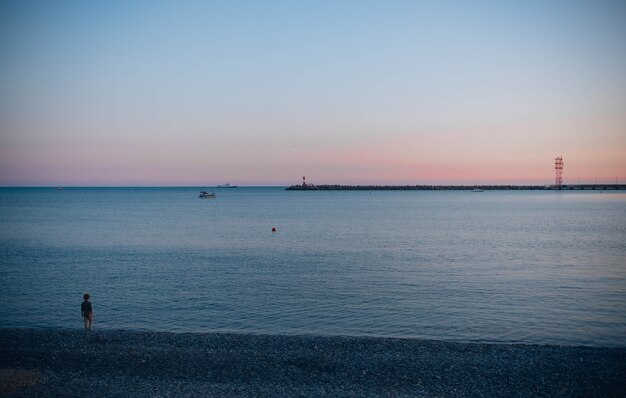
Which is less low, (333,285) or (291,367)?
(291,367)

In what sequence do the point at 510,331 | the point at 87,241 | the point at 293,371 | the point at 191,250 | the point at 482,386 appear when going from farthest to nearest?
the point at 87,241
the point at 191,250
the point at 510,331
the point at 293,371
the point at 482,386

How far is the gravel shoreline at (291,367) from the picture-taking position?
11.9m

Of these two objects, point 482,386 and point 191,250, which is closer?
point 482,386

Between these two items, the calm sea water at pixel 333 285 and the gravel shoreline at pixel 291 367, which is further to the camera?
the calm sea water at pixel 333 285

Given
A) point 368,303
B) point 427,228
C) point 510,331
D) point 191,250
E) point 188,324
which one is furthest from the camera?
point 427,228

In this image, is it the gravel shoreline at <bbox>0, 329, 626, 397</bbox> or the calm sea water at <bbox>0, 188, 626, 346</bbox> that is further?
the calm sea water at <bbox>0, 188, 626, 346</bbox>

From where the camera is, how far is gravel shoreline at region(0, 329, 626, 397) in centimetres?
1191

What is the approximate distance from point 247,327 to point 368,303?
6.44 m

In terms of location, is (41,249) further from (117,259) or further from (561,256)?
(561,256)

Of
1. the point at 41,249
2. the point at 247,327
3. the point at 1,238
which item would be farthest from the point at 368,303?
the point at 1,238

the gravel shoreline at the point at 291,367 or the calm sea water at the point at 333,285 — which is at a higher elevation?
the gravel shoreline at the point at 291,367

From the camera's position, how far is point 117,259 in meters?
37.1

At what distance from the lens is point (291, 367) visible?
13.6 metres

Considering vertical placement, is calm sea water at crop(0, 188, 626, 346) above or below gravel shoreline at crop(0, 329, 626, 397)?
below
